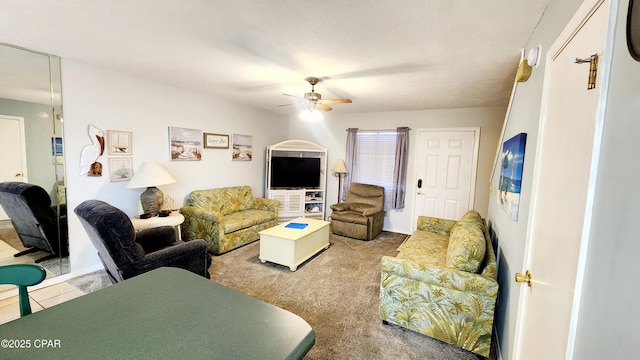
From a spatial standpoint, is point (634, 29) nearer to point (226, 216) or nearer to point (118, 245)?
point (118, 245)

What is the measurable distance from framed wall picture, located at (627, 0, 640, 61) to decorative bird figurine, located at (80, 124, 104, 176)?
4.07 metres

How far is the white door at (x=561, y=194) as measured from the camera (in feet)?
2.60

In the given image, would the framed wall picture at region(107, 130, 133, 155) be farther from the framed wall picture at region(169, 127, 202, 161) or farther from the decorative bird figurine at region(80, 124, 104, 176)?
the framed wall picture at region(169, 127, 202, 161)

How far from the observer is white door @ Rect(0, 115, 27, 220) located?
7.79 feet

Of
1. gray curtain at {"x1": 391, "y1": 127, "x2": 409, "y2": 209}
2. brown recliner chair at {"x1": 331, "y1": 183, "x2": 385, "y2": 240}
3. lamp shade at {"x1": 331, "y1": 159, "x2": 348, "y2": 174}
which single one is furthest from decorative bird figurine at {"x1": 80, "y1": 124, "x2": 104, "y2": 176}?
gray curtain at {"x1": 391, "y1": 127, "x2": 409, "y2": 209}

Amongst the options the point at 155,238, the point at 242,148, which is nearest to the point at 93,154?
the point at 155,238

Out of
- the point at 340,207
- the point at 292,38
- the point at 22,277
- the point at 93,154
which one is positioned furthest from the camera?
the point at 340,207

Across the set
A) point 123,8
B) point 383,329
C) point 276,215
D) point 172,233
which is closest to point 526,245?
point 383,329

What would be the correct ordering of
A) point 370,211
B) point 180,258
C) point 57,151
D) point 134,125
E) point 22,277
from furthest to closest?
1. point 370,211
2. point 134,125
3. point 57,151
4. point 180,258
5. point 22,277

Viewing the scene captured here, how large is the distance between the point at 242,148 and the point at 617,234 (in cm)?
492

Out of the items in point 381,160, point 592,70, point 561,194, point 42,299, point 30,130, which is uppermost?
point 592,70

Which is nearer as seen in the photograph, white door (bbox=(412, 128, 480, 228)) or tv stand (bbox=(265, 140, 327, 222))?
white door (bbox=(412, 128, 480, 228))

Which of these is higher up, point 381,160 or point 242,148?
point 242,148

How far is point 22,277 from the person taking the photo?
0.92m
